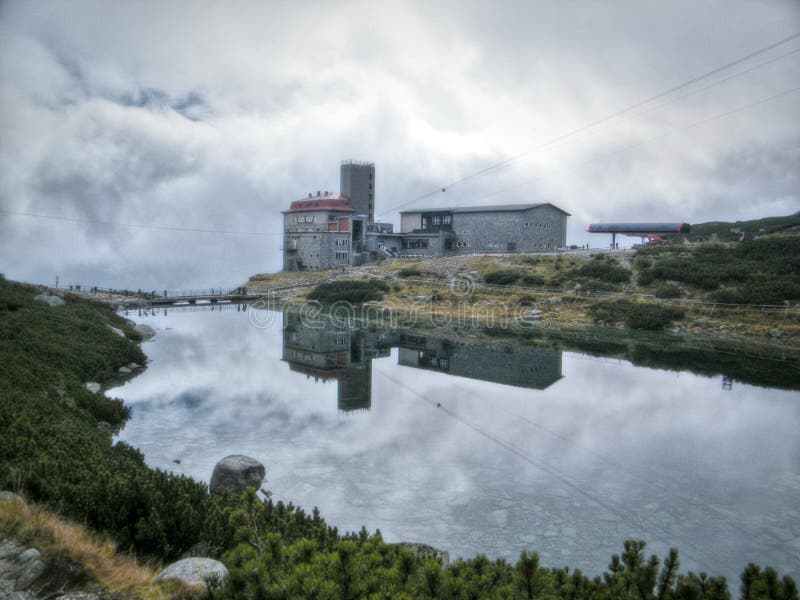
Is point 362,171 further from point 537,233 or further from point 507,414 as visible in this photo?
point 507,414

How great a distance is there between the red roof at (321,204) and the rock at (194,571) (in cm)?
6723

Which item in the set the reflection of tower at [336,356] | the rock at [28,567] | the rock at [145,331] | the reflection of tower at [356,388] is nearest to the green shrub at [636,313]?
the reflection of tower at [336,356]

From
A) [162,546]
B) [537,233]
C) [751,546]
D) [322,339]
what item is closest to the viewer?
[162,546]

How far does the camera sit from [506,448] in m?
14.8

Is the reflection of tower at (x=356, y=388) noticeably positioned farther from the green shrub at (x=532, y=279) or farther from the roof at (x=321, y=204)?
the roof at (x=321, y=204)

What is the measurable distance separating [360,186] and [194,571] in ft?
284

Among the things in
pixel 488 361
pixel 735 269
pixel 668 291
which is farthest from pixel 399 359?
pixel 735 269

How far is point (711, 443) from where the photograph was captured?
15.4m

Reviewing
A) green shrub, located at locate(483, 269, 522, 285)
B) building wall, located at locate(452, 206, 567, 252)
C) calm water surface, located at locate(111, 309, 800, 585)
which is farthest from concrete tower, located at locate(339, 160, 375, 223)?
calm water surface, located at locate(111, 309, 800, 585)

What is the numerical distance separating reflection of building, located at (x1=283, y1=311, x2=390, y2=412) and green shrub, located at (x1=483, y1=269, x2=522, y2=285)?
17.1 m

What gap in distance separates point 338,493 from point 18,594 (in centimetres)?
690

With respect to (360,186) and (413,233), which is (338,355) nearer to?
(413,233)

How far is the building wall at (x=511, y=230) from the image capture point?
215 feet

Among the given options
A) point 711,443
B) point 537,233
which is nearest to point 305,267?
point 537,233
